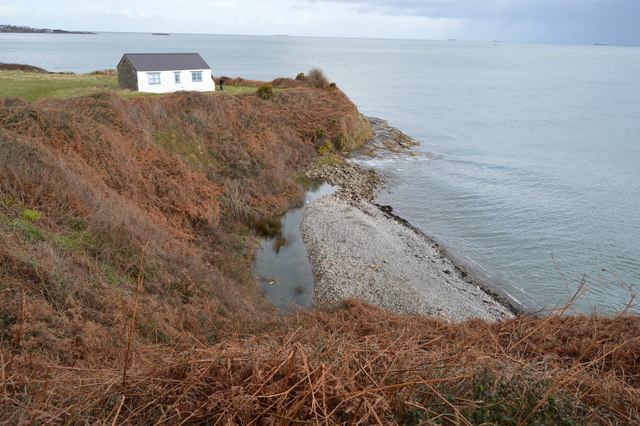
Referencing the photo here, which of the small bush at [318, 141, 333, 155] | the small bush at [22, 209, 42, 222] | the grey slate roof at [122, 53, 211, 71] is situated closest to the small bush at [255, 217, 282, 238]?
the small bush at [22, 209, 42, 222]

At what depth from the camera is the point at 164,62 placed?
123 feet

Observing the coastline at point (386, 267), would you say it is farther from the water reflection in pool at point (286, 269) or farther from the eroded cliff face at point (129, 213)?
the eroded cliff face at point (129, 213)

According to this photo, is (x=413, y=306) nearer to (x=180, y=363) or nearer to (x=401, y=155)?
(x=180, y=363)

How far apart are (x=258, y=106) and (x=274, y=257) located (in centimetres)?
2120

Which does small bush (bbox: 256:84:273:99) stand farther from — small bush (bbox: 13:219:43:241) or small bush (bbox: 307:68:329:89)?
small bush (bbox: 13:219:43:241)

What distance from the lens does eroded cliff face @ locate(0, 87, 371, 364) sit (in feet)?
29.0

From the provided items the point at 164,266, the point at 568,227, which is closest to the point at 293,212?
the point at 164,266

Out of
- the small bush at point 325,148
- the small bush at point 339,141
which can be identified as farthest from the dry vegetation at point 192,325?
the small bush at point 339,141

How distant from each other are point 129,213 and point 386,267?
35.0 feet

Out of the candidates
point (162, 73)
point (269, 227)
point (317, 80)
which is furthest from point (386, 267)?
A: point (317, 80)

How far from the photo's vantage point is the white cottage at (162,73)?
35531mm

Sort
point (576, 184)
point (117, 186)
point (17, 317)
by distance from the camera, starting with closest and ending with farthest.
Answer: point (17, 317), point (117, 186), point (576, 184)

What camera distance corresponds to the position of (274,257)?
18875mm

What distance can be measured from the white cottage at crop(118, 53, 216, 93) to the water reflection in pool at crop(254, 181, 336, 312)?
21.5 meters
